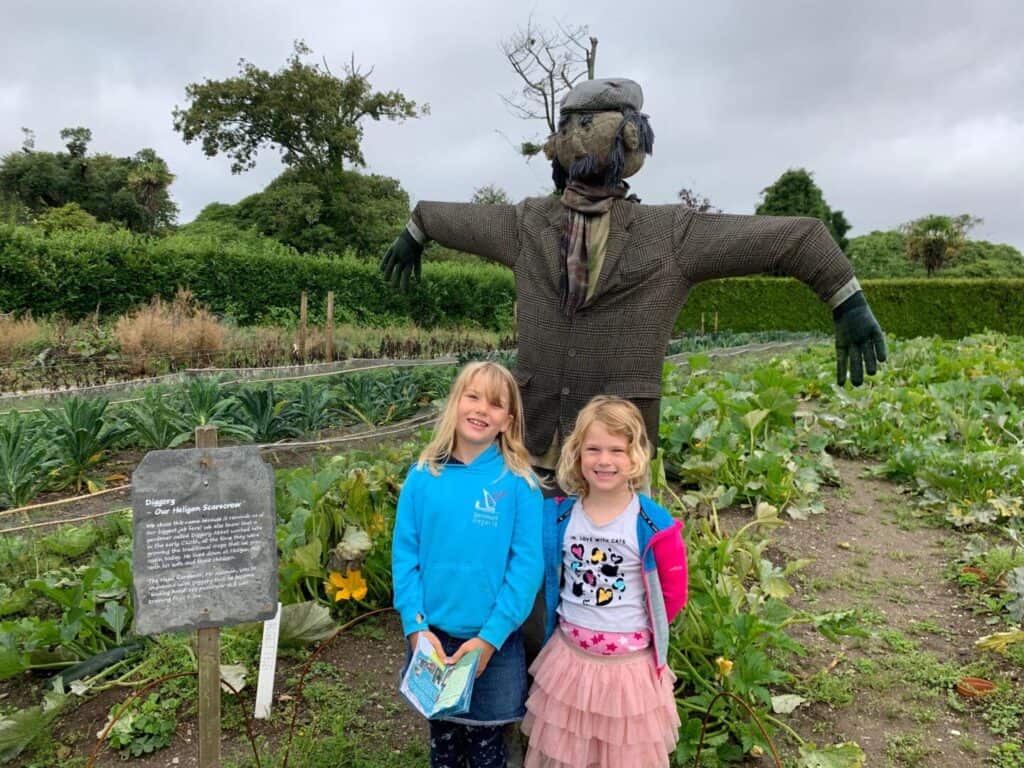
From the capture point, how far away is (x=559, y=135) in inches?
84.6

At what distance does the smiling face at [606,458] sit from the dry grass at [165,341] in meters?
7.24

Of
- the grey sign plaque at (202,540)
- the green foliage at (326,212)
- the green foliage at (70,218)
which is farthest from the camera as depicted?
the green foliage at (326,212)

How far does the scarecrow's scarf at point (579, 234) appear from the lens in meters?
2.06

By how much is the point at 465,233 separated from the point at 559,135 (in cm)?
42

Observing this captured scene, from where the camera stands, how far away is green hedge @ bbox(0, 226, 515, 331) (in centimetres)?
1076

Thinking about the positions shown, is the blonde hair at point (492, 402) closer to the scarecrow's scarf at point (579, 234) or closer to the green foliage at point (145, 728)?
the scarecrow's scarf at point (579, 234)

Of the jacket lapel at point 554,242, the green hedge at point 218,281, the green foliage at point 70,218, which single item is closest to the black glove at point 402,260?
the jacket lapel at point 554,242

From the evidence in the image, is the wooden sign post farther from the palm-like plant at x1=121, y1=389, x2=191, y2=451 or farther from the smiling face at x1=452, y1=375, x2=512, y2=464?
the palm-like plant at x1=121, y1=389, x2=191, y2=451

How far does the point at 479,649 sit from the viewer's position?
1.63 meters

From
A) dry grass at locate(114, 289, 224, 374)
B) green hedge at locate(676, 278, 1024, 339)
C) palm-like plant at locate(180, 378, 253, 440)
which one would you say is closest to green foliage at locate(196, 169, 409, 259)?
green hedge at locate(676, 278, 1024, 339)

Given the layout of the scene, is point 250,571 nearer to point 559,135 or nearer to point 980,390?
point 559,135

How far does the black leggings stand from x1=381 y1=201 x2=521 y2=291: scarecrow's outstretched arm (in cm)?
134

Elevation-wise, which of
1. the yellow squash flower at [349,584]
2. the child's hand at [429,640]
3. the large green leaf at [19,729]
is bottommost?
the large green leaf at [19,729]

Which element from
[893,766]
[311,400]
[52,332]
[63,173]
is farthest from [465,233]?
[63,173]
